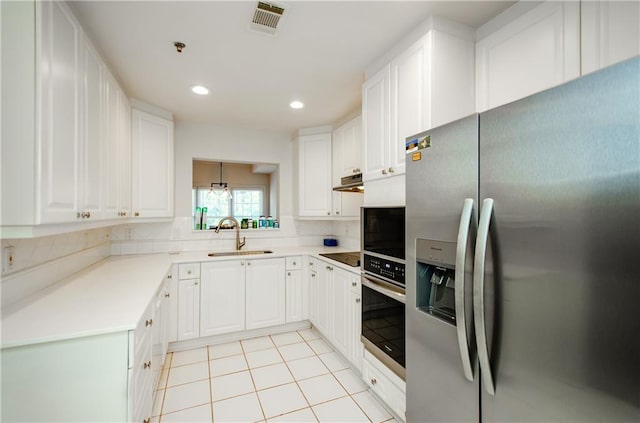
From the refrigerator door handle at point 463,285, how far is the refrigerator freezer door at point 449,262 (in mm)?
12

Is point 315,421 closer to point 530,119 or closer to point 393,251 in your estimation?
point 393,251

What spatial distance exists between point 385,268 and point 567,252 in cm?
111

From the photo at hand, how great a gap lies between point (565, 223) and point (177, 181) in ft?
11.8

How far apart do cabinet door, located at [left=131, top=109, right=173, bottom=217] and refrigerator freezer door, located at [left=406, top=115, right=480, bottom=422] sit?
8.57ft

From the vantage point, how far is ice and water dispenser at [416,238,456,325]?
122 centimetres

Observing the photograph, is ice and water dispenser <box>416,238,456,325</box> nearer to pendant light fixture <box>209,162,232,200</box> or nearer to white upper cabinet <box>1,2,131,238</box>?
white upper cabinet <box>1,2,131,238</box>

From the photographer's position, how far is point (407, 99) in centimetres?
179

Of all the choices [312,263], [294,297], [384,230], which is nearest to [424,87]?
[384,230]

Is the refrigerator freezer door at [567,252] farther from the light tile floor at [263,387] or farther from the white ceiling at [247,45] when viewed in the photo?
the light tile floor at [263,387]

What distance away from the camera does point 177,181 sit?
3449 millimetres

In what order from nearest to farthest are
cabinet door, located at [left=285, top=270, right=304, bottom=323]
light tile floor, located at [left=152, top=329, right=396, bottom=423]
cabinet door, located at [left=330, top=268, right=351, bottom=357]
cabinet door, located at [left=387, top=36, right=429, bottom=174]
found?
cabinet door, located at [left=387, top=36, right=429, bottom=174]
light tile floor, located at [left=152, top=329, right=396, bottom=423]
cabinet door, located at [left=330, top=268, right=351, bottom=357]
cabinet door, located at [left=285, top=270, right=304, bottom=323]

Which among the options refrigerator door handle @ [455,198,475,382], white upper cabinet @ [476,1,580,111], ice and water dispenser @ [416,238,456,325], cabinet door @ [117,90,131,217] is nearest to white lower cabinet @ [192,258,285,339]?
cabinet door @ [117,90,131,217]

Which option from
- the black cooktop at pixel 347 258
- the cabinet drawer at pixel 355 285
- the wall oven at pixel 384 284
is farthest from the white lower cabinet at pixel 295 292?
the wall oven at pixel 384 284

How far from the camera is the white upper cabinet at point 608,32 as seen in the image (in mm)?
1073
